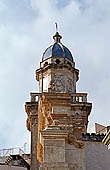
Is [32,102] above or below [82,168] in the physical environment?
above

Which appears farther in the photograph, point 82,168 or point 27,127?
point 27,127

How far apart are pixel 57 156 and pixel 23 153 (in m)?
21.5

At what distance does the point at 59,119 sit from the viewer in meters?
8.45

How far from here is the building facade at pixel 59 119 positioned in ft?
24.8

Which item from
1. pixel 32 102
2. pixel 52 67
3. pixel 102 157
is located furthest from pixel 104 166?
pixel 52 67

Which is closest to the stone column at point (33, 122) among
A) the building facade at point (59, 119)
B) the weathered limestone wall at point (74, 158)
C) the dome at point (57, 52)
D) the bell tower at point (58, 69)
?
the building facade at point (59, 119)

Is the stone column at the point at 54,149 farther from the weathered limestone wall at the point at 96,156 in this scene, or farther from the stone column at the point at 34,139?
the stone column at the point at 34,139

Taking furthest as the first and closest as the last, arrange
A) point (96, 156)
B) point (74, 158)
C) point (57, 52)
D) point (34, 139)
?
1. point (57, 52)
2. point (34, 139)
3. point (96, 156)
4. point (74, 158)

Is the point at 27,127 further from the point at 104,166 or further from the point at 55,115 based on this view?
the point at 55,115

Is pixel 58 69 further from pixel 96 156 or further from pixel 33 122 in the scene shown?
pixel 96 156

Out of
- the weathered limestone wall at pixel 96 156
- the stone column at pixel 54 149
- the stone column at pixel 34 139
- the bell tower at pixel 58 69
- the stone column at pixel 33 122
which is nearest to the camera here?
the stone column at pixel 54 149

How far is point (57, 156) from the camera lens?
7469 mm

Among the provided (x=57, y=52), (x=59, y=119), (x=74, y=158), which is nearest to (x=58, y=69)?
(x=57, y=52)

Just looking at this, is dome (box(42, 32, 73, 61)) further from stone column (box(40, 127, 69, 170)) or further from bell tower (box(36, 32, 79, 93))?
stone column (box(40, 127, 69, 170))
